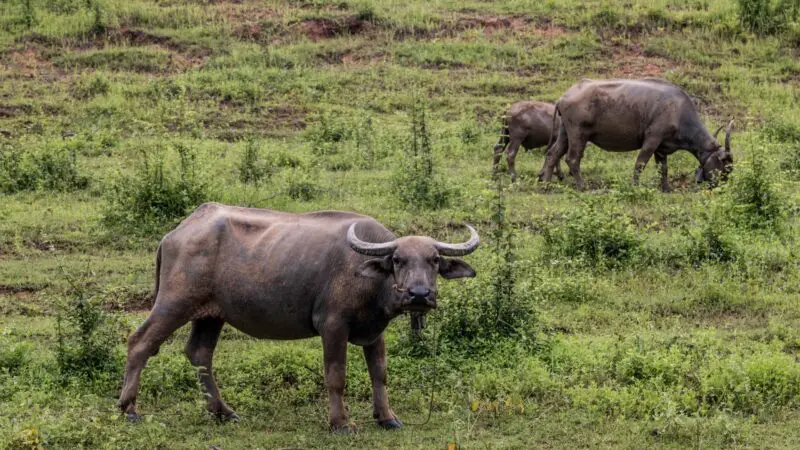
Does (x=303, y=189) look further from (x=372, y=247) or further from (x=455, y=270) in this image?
(x=372, y=247)

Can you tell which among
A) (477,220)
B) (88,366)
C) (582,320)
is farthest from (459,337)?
(477,220)

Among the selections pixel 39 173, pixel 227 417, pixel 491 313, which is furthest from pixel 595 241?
pixel 39 173

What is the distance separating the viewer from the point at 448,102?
21156 millimetres

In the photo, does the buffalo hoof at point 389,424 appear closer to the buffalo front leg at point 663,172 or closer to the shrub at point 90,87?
the buffalo front leg at point 663,172

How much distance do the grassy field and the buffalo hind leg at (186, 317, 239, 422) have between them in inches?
5.6

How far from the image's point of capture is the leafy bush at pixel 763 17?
24.0 metres

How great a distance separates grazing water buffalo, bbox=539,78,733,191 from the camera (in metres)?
17.0

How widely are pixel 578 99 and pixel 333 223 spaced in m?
8.73

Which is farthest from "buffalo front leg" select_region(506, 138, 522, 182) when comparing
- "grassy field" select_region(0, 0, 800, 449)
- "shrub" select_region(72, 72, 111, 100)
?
"shrub" select_region(72, 72, 111, 100)

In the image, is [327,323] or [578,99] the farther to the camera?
[578,99]

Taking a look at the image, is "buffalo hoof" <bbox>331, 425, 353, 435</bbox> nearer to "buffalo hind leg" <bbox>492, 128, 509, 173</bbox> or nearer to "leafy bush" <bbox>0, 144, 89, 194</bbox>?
"leafy bush" <bbox>0, 144, 89, 194</bbox>

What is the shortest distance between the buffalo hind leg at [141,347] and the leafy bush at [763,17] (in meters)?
17.6

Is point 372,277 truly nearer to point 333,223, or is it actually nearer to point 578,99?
point 333,223

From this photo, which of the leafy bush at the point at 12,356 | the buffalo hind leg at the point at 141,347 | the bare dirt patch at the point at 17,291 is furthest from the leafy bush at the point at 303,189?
the buffalo hind leg at the point at 141,347
